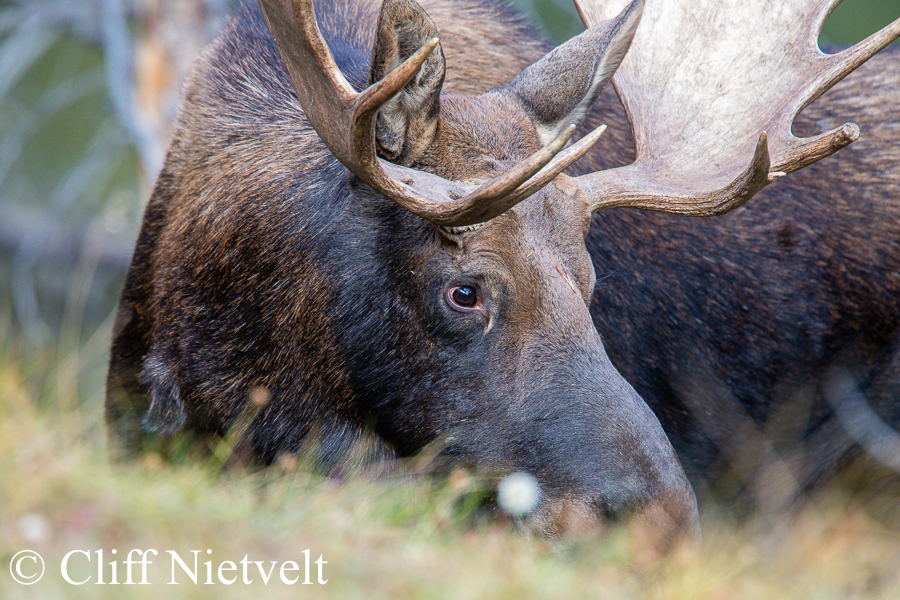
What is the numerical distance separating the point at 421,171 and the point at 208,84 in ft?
4.65

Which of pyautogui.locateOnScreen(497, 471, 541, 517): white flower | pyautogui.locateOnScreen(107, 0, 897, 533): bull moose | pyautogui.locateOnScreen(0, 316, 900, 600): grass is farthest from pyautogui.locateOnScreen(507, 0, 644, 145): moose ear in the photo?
pyautogui.locateOnScreen(0, 316, 900, 600): grass

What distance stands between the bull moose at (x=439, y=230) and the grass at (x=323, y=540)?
0.16 meters

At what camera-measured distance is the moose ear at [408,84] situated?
2.83 m

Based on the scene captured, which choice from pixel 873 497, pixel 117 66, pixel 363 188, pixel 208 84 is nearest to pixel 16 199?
pixel 117 66

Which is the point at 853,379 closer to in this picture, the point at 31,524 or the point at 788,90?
the point at 788,90

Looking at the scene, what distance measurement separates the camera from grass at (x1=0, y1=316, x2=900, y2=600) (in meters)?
2.06

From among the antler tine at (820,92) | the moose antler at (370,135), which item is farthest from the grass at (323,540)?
the antler tine at (820,92)

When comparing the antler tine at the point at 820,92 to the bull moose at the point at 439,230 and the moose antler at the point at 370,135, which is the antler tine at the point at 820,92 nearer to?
the bull moose at the point at 439,230

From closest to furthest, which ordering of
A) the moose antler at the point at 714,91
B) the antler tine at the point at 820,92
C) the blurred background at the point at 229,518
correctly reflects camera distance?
1. the blurred background at the point at 229,518
2. the antler tine at the point at 820,92
3. the moose antler at the point at 714,91

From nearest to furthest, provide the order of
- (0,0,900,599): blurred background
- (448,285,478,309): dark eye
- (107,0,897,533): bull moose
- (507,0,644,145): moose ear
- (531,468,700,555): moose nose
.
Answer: (0,0,900,599): blurred background < (531,468,700,555): moose nose < (107,0,897,533): bull moose < (448,285,478,309): dark eye < (507,0,644,145): moose ear

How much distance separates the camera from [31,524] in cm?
211

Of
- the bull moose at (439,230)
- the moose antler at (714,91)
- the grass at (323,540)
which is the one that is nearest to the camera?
the grass at (323,540)

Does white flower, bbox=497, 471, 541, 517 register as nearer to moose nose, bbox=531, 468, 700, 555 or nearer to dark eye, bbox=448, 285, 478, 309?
moose nose, bbox=531, 468, 700, 555

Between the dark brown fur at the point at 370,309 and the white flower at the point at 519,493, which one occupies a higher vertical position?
the dark brown fur at the point at 370,309
